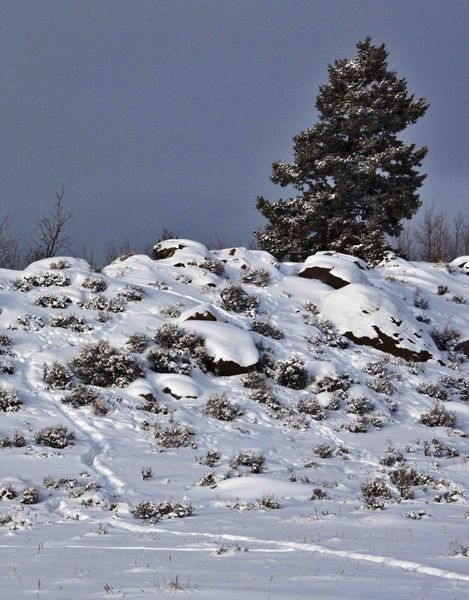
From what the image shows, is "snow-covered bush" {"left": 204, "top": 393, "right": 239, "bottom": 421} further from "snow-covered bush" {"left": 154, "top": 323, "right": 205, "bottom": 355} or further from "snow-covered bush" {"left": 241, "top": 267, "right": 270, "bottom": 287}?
"snow-covered bush" {"left": 241, "top": 267, "right": 270, "bottom": 287}

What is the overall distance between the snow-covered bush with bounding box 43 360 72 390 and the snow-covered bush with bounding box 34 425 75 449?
2.14 metres

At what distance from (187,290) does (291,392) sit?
5.71m

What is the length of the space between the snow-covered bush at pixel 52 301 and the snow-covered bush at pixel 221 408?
212 inches

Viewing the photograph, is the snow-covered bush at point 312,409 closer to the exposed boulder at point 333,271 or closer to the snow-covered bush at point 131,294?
the snow-covered bush at point 131,294

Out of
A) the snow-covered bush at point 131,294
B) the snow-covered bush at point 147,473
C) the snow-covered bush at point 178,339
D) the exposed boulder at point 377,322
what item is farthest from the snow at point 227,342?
the snow-covered bush at point 147,473

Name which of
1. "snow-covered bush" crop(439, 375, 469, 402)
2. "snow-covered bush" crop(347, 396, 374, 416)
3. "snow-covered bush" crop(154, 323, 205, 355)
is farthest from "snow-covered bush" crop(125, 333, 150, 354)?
"snow-covered bush" crop(439, 375, 469, 402)

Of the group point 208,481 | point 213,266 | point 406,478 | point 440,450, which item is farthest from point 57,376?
point 213,266

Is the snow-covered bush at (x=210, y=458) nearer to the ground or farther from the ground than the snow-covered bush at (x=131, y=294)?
nearer to the ground

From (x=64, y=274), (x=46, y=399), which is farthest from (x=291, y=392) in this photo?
(x=64, y=274)

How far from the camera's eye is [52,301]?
1495cm

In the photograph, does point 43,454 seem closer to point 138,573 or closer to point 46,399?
point 46,399

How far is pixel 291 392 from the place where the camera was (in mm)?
12984

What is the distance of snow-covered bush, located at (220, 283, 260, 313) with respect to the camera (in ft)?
54.4

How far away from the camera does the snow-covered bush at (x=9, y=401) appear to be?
34.3 feet
